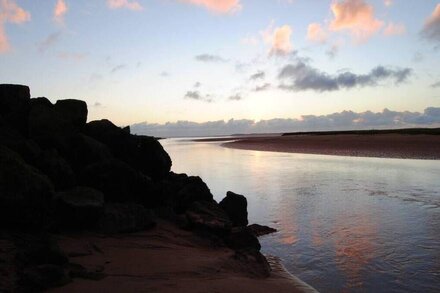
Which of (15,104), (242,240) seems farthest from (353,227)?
(15,104)

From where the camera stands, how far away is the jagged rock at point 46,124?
10737 mm

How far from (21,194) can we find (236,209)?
252 inches

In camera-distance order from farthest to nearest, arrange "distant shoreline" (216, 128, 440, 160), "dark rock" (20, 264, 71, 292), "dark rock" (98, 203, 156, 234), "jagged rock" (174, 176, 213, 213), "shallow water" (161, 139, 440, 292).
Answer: "distant shoreline" (216, 128, 440, 160) → "jagged rock" (174, 176, 213, 213) → "dark rock" (98, 203, 156, 234) → "shallow water" (161, 139, 440, 292) → "dark rock" (20, 264, 71, 292)

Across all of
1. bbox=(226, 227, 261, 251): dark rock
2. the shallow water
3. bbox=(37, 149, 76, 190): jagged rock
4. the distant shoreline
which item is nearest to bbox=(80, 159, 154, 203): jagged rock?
bbox=(37, 149, 76, 190): jagged rock

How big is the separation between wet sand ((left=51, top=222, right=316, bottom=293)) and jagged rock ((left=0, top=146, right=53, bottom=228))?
75cm

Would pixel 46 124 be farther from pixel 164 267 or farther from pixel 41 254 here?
pixel 164 267

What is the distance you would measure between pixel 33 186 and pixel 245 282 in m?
4.17

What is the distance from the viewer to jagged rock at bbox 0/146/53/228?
22.3ft

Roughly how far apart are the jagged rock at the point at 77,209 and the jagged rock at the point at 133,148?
4.25m

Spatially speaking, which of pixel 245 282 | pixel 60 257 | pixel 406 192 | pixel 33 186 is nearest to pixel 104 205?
pixel 33 186

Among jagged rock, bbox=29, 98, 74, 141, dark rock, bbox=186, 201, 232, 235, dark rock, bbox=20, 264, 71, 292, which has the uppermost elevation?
jagged rock, bbox=29, 98, 74, 141

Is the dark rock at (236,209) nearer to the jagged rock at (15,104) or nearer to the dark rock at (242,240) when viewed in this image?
the dark rock at (242,240)

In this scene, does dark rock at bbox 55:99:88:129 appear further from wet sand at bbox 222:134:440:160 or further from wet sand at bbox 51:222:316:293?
wet sand at bbox 222:134:440:160

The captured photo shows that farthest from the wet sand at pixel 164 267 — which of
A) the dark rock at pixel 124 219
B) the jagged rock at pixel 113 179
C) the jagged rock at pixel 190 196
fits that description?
the jagged rock at pixel 190 196
